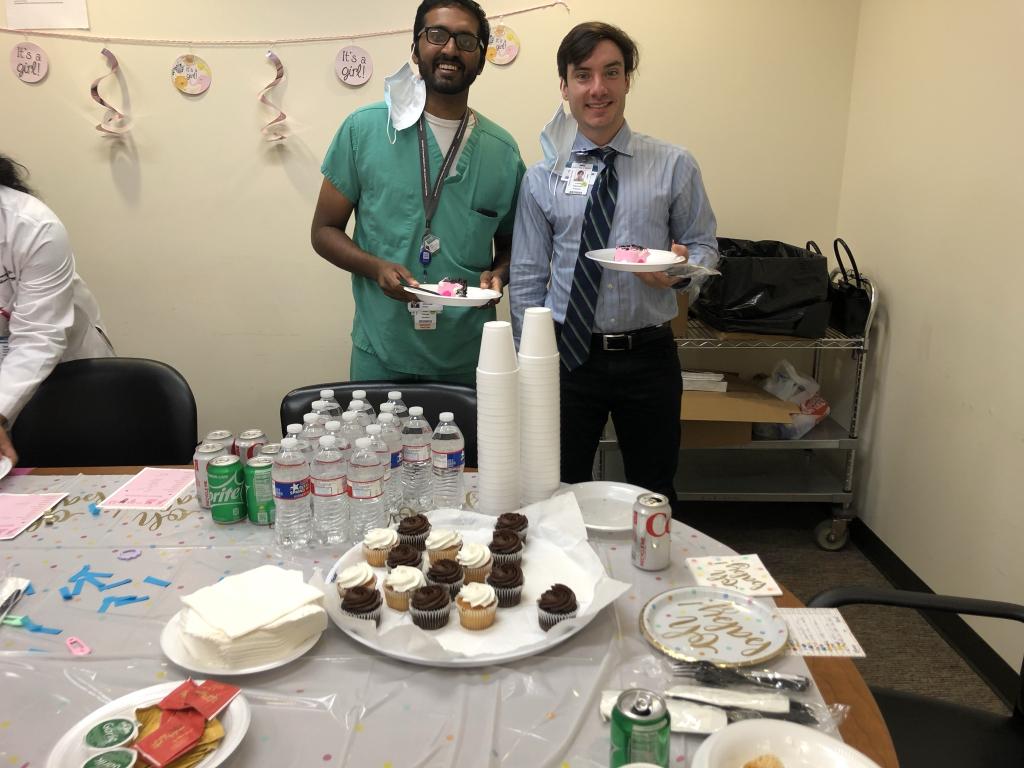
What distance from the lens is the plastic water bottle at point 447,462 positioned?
1438 mm

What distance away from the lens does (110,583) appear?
1.24 m

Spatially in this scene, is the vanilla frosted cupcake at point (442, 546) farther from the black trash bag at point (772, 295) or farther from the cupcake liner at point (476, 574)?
the black trash bag at point (772, 295)

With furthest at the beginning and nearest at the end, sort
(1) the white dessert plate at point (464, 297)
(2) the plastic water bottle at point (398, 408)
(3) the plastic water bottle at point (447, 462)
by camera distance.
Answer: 1. (1) the white dessert plate at point (464, 297)
2. (2) the plastic water bottle at point (398, 408)
3. (3) the plastic water bottle at point (447, 462)

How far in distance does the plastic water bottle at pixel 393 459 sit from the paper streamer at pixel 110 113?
2288mm

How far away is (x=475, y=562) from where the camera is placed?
3.88ft

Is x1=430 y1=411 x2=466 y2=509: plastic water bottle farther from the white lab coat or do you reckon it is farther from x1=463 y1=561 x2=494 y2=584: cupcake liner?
the white lab coat

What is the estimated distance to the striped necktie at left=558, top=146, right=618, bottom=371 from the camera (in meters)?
2.06

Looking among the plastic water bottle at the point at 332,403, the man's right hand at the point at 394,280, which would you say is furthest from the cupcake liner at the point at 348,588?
the man's right hand at the point at 394,280

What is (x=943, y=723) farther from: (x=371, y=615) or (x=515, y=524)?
(x=371, y=615)

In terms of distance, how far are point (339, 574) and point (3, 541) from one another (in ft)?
2.31

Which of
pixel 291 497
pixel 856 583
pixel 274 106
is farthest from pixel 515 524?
pixel 274 106

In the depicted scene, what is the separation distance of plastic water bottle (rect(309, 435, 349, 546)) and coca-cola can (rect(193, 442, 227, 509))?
0.73 feet

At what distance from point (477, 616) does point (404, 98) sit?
157 centimetres

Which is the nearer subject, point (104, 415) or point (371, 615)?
point (371, 615)
